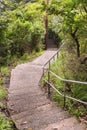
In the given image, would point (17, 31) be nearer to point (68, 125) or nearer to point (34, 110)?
point (34, 110)

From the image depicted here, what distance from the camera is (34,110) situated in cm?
716

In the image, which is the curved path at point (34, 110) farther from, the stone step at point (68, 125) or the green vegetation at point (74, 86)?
the green vegetation at point (74, 86)

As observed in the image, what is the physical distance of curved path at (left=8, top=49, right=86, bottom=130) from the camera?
6110 millimetres

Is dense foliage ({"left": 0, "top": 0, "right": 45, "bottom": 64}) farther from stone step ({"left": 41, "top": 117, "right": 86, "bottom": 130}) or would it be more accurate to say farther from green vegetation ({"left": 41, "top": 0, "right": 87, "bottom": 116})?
stone step ({"left": 41, "top": 117, "right": 86, "bottom": 130})

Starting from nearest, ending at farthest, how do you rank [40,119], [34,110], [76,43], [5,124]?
[5,124] → [40,119] → [34,110] → [76,43]

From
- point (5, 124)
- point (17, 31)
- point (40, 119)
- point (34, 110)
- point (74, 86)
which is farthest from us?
point (17, 31)

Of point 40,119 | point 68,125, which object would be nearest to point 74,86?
point 40,119

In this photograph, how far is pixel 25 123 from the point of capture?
6.30m

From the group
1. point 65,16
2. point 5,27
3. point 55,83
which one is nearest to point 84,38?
point 65,16

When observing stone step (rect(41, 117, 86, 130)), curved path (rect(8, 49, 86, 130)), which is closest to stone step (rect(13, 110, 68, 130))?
curved path (rect(8, 49, 86, 130))

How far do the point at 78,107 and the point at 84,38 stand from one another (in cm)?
246

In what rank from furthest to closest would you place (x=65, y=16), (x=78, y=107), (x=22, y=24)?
1. (x=22, y=24)
2. (x=65, y=16)
3. (x=78, y=107)

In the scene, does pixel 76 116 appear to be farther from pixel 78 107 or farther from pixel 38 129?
pixel 38 129

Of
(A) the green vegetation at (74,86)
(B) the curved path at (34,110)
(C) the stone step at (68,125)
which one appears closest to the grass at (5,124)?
(B) the curved path at (34,110)
